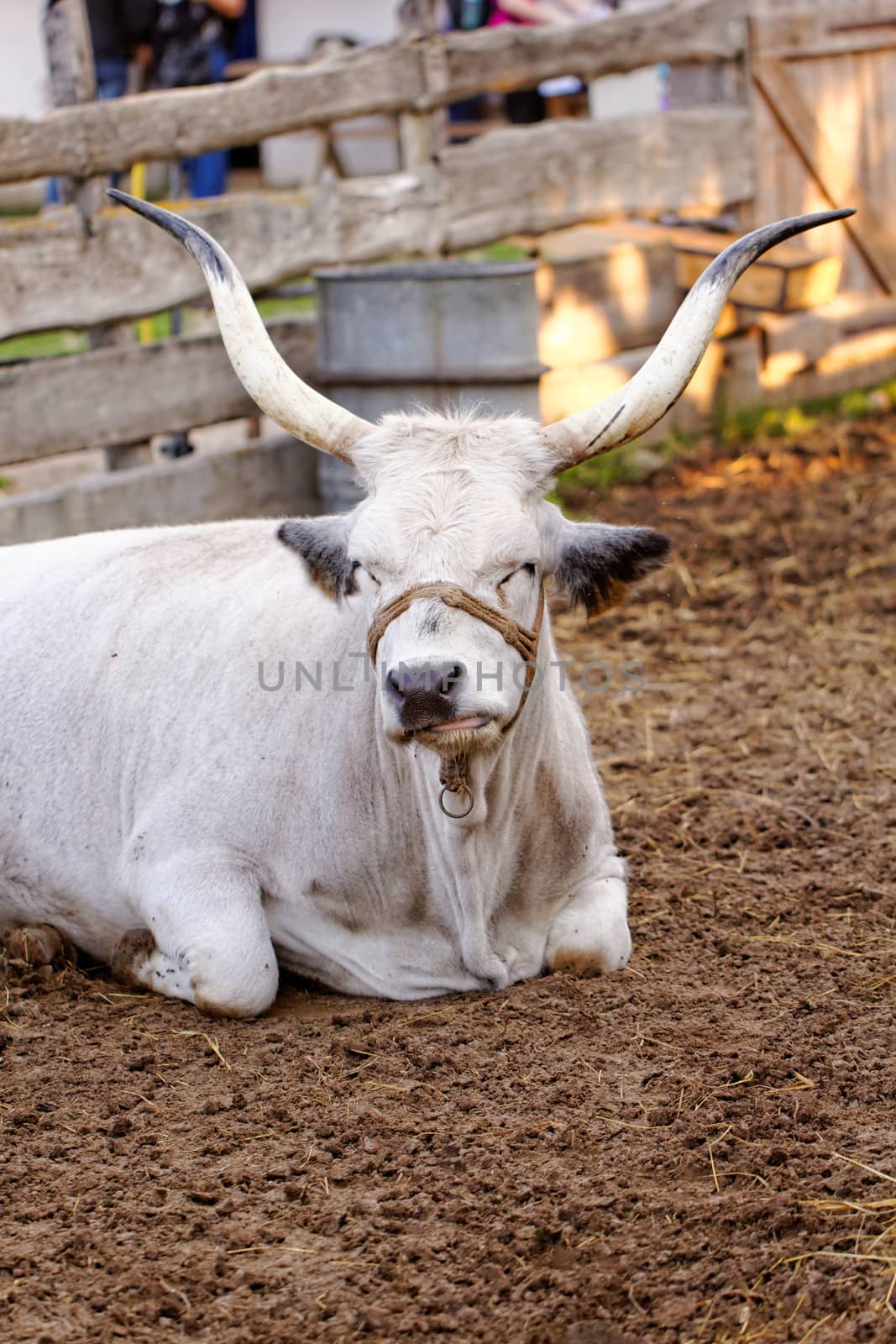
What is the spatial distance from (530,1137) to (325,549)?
1413 mm

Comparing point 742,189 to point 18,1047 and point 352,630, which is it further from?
point 18,1047

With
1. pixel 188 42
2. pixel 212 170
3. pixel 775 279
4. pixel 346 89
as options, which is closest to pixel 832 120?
pixel 775 279

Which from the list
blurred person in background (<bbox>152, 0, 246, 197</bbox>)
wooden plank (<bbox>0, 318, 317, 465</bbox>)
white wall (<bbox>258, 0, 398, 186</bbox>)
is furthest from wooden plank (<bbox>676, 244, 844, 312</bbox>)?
white wall (<bbox>258, 0, 398, 186</bbox>)

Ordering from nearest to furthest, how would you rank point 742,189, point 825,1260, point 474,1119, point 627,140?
point 825,1260 < point 474,1119 < point 627,140 < point 742,189

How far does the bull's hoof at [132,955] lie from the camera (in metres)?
3.82

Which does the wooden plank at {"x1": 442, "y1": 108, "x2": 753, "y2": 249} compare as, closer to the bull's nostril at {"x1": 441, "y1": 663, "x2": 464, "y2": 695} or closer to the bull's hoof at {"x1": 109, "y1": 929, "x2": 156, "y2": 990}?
the bull's hoof at {"x1": 109, "y1": 929, "x2": 156, "y2": 990}

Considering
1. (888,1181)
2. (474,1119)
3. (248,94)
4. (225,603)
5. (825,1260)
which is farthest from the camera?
(248,94)

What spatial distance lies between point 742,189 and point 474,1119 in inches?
307

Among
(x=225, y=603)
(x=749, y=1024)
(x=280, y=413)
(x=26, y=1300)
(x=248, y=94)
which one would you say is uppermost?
(x=248, y=94)

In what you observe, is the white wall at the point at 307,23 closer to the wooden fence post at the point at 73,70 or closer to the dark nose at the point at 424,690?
the wooden fence post at the point at 73,70

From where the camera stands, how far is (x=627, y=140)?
8805mm

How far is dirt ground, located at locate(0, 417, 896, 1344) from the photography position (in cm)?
252

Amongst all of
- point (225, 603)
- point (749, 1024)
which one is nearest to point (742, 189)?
point (225, 603)

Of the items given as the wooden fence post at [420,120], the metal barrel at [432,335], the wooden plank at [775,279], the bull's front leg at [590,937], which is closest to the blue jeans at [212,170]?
the wooden plank at [775,279]
